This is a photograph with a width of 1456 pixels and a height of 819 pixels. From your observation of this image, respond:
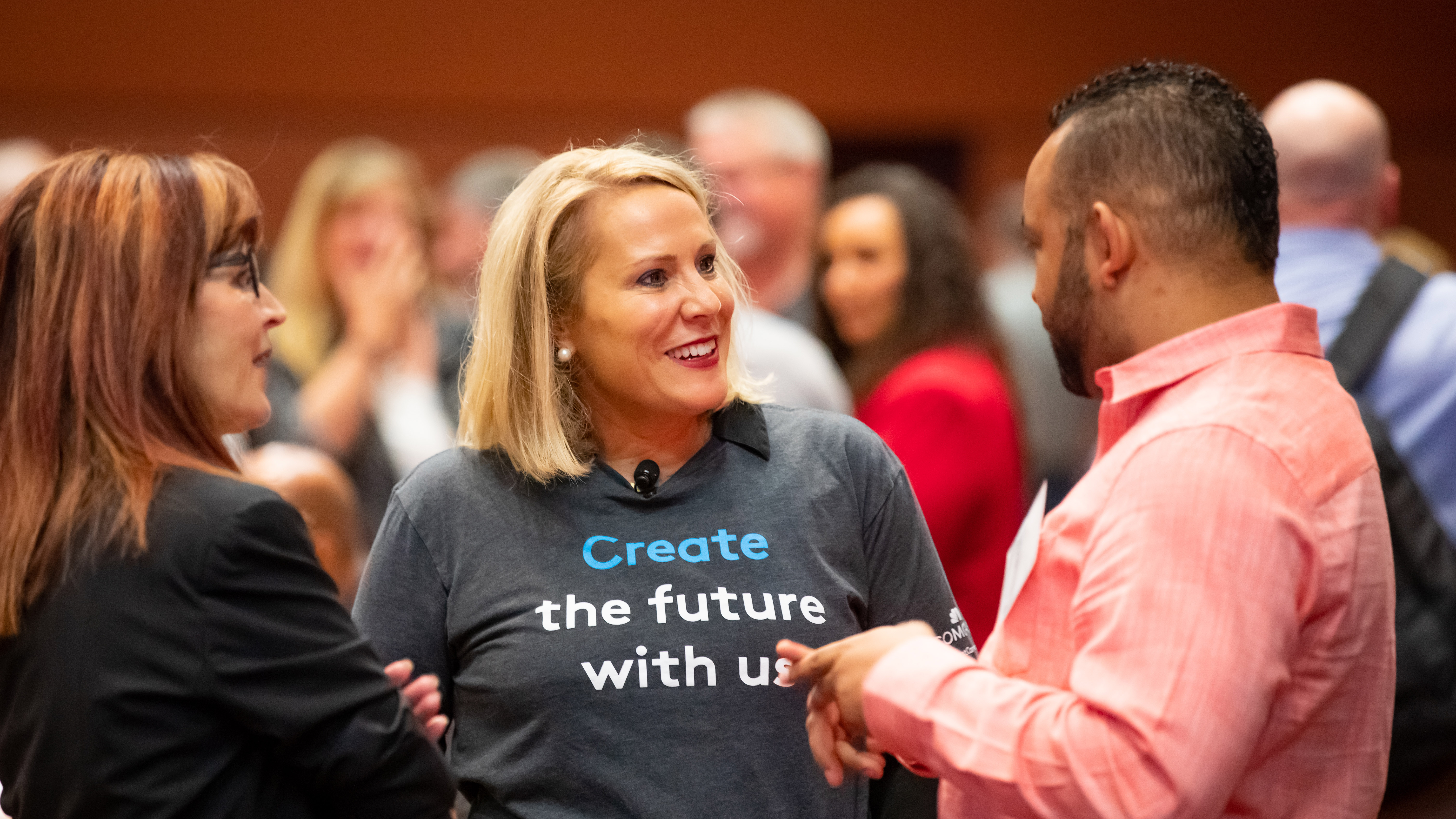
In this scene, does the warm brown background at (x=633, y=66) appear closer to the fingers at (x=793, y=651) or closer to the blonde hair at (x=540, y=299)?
the blonde hair at (x=540, y=299)

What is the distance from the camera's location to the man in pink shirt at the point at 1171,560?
1.24 meters

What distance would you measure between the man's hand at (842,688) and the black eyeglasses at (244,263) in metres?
0.74

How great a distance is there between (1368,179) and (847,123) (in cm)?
463

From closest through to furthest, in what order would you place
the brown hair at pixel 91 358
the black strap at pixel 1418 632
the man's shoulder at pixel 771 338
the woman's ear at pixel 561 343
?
the brown hair at pixel 91 358, the woman's ear at pixel 561 343, the black strap at pixel 1418 632, the man's shoulder at pixel 771 338

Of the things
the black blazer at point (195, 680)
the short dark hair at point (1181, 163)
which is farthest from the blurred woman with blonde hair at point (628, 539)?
the short dark hair at point (1181, 163)

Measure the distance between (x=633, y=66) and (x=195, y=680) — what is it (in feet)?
19.9

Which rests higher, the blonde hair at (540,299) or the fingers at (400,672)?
the blonde hair at (540,299)

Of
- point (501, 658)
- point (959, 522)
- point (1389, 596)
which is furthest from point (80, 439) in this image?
point (959, 522)

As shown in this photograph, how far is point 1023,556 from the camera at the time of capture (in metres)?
1.52

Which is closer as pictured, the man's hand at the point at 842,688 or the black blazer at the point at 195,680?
the black blazer at the point at 195,680

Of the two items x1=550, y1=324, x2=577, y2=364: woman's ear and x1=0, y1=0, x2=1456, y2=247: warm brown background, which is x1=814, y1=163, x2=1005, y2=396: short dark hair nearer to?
x1=550, y1=324, x2=577, y2=364: woman's ear

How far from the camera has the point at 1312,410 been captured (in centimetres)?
136

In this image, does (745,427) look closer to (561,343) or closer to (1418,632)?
(561,343)

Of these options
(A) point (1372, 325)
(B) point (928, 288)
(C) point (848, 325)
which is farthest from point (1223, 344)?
(C) point (848, 325)
